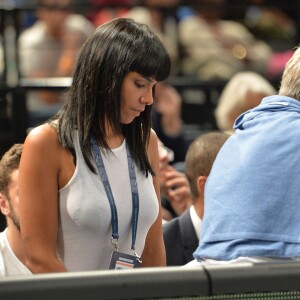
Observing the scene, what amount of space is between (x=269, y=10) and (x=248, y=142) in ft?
16.2

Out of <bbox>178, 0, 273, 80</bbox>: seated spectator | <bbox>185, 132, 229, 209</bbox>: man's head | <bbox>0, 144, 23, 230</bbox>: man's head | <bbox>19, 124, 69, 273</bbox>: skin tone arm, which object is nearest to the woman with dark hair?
<bbox>19, 124, 69, 273</bbox>: skin tone arm

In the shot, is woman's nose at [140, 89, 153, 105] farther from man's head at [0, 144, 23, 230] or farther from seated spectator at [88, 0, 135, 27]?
seated spectator at [88, 0, 135, 27]

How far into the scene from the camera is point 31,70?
20.3 ft

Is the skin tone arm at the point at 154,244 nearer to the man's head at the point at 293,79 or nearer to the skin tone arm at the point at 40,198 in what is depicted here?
the skin tone arm at the point at 40,198

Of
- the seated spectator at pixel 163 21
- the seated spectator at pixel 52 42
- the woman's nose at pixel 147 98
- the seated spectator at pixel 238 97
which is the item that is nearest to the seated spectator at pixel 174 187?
the seated spectator at pixel 238 97

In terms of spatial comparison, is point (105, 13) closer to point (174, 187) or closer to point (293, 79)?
point (174, 187)

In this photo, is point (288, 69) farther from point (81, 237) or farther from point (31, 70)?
point (31, 70)

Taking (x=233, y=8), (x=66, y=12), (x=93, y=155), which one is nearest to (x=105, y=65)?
(x=93, y=155)

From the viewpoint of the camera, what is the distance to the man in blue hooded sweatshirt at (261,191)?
2.51 meters

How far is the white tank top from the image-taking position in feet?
8.82

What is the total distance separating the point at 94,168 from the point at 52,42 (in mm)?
3833

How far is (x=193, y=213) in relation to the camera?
12.1 ft

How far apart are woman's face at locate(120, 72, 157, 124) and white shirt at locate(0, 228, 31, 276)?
83 cm

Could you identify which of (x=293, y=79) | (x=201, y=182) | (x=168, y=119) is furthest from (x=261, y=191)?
(x=168, y=119)
